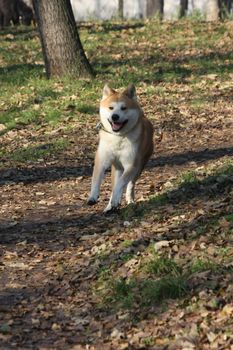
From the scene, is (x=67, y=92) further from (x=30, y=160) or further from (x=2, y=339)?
(x=2, y=339)

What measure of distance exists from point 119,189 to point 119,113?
0.85 meters

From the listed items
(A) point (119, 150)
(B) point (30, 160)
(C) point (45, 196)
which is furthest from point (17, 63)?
(A) point (119, 150)

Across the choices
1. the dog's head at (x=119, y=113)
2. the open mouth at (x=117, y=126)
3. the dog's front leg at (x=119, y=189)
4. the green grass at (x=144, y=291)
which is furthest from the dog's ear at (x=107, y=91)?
the green grass at (x=144, y=291)

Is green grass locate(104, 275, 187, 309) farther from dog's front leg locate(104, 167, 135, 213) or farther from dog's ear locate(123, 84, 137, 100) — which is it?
dog's ear locate(123, 84, 137, 100)

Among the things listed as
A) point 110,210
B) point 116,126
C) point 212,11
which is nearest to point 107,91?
point 116,126

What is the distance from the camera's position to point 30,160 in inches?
490

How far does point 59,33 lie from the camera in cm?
1631

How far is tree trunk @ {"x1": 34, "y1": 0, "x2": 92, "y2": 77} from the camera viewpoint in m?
16.2

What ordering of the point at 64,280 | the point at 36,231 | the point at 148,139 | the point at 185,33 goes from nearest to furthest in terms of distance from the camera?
the point at 64,280 < the point at 36,231 < the point at 148,139 < the point at 185,33

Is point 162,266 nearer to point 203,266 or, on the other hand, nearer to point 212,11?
point 203,266

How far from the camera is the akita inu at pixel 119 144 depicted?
8.98 metres

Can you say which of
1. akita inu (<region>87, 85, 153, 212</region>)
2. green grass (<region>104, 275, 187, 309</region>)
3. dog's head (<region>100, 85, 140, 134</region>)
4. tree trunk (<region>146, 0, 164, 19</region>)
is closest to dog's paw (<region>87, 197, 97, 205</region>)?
akita inu (<region>87, 85, 153, 212</region>)

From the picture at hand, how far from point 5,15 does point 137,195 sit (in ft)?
52.3

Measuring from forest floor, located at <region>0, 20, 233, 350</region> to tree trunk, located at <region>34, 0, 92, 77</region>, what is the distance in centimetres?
49
